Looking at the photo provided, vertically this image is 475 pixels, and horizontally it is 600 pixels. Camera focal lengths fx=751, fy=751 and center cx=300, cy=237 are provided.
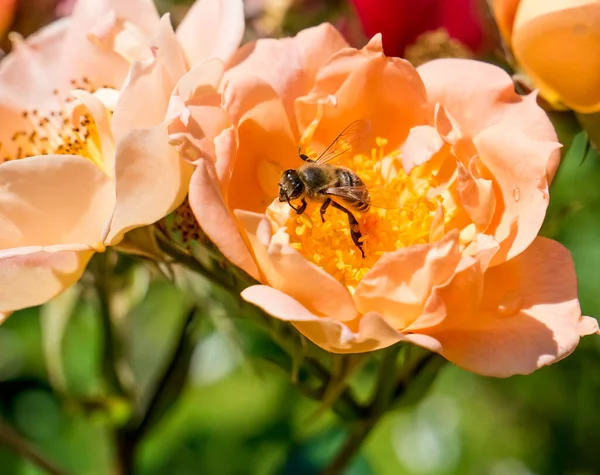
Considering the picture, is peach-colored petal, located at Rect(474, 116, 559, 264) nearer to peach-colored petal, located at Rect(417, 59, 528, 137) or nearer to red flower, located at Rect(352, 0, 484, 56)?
peach-colored petal, located at Rect(417, 59, 528, 137)

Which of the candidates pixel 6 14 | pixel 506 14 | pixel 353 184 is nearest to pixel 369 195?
pixel 353 184

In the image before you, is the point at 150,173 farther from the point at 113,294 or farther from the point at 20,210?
the point at 113,294

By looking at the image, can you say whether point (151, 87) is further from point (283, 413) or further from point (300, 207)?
point (283, 413)

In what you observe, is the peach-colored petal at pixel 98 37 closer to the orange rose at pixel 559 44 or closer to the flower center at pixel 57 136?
the flower center at pixel 57 136

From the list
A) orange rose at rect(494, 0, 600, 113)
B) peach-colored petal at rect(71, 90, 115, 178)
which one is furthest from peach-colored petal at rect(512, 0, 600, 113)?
peach-colored petal at rect(71, 90, 115, 178)

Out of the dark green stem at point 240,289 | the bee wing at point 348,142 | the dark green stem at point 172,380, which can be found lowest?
the dark green stem at point 172,380

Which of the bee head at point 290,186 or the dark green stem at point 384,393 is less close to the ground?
the bee head at point 290,186

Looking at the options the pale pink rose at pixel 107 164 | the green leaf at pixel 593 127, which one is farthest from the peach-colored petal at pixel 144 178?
the green leaf at pixel 593 127
